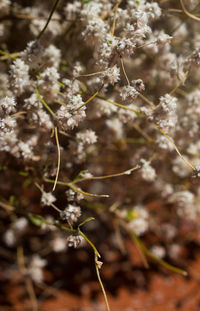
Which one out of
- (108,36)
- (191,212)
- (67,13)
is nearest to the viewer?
(108,36)

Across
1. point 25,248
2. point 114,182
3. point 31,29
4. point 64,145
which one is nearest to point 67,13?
point 31,29

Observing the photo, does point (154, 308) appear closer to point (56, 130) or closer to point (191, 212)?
point (191, 212)

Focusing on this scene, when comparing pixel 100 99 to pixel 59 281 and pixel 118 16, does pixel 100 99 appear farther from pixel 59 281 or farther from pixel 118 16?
pixel 59 281

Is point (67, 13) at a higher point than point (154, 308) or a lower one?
higher

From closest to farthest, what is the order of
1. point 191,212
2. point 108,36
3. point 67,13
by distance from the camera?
point 108,36 < point 67,13 < point 191,212

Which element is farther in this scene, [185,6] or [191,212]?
[191,212]

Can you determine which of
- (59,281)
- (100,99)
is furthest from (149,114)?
(59,281)

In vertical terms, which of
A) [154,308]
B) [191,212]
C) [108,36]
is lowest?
[154,308]

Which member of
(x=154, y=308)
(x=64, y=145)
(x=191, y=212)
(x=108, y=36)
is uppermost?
(x=108, y=36)

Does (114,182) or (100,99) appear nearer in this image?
(100,99)
